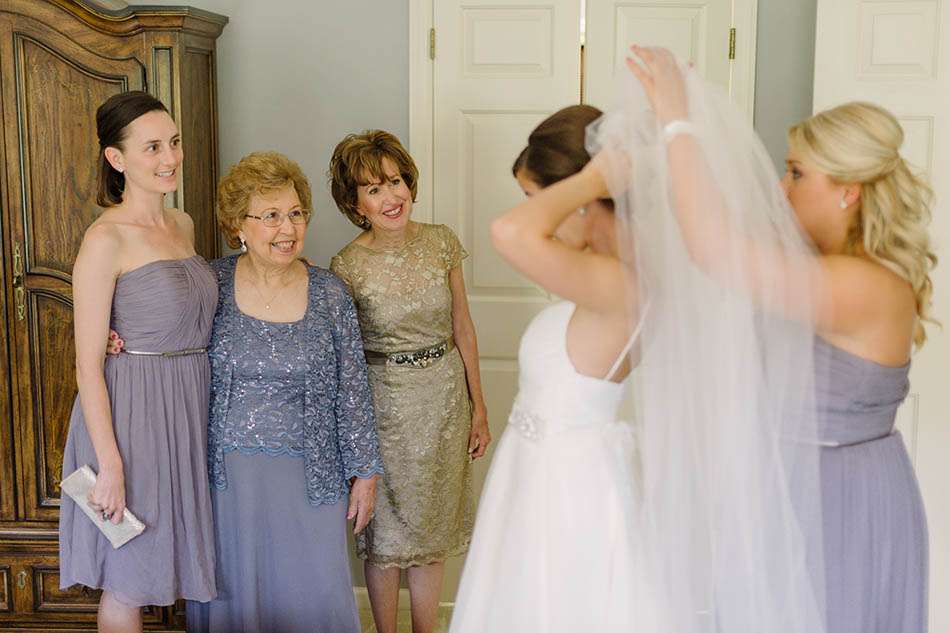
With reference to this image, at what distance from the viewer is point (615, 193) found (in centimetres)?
178

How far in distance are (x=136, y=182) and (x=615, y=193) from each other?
4.47ft

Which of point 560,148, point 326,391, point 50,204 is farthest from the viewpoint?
point 50,204

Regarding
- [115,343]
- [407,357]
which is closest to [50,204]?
[115,343]

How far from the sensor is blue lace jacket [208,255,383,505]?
105 inches

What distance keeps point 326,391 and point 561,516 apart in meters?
0.94

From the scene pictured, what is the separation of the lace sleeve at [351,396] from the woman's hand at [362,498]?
1.3 inches

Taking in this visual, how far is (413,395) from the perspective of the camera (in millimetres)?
2965

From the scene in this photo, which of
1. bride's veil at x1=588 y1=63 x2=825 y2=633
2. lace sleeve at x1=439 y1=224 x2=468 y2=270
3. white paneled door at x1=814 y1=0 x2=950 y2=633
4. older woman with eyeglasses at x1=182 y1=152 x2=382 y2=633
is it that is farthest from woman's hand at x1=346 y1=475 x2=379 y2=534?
white paneled door at x1=814 y1=0 x2=950 y2=633

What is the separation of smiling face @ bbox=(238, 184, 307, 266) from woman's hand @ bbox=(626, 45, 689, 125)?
1130 mm

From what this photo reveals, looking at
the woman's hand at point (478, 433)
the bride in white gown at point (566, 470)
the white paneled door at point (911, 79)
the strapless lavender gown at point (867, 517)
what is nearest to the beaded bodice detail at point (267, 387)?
the woman's hand at point (478, 433)

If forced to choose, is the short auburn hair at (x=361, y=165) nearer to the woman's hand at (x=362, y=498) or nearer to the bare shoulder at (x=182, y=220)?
the bare shoulder at (x=182, y=220)

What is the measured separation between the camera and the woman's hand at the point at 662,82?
1776 mm

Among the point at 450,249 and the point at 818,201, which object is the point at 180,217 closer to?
the point at 450,249

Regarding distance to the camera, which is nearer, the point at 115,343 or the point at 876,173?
the point at 876,173
